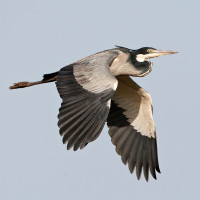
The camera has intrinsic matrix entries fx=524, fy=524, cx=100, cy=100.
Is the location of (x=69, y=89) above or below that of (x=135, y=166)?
above

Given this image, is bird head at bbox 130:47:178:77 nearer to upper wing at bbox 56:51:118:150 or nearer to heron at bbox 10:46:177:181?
heron at bbox 10:46:177:181

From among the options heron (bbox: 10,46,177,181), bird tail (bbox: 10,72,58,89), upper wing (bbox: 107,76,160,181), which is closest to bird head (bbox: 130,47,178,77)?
heron (bbox: 10,46,177,181)

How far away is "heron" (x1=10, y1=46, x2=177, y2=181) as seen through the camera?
7.02m

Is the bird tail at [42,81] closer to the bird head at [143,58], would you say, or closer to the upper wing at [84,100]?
the upper wing at [84,100]

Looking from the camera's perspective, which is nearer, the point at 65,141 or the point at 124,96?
the point at 65,141

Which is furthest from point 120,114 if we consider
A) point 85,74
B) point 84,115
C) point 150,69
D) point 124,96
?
point 84,115

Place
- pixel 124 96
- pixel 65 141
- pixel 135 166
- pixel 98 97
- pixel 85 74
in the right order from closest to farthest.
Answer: pixel 65 141 → pixel 98 97 → pixel 85 74 → pixel 135 166 → pixel 124 96

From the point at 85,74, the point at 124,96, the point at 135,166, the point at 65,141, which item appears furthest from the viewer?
the point at 124,96

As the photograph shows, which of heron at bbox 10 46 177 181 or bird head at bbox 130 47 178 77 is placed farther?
bird head at bbox 130 47 178 77

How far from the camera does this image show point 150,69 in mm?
9273

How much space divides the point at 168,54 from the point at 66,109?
10.9 ft

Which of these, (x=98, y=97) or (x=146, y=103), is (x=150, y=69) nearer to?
(x=146, y=103)

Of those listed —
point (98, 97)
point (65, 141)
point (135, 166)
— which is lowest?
point (135, 166)

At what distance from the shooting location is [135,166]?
9.17 metres
